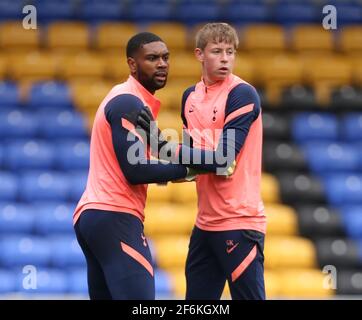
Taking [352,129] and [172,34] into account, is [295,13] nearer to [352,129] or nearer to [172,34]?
[172,34]

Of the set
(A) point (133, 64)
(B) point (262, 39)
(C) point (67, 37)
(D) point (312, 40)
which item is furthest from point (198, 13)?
(A) point (133, 64)

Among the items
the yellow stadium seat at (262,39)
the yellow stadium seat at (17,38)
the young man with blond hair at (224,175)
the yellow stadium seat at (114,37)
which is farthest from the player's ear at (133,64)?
the yellow stadium seat at (262,39)

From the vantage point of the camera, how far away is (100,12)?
33.1ft

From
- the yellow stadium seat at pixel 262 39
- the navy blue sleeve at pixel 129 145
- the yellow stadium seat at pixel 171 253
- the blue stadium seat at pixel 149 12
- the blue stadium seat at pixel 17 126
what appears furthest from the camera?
the blue stadium seat at pixel 149 12

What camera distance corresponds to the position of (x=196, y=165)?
16.4 feet

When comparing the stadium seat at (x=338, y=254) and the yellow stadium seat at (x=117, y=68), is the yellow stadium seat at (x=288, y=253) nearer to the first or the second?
the stadium seat at (x=338, y=254)

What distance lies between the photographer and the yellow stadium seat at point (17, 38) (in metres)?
9.70

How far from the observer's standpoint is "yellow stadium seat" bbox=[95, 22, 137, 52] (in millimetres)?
9773

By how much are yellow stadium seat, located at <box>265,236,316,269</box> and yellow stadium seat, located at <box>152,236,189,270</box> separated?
59 cm

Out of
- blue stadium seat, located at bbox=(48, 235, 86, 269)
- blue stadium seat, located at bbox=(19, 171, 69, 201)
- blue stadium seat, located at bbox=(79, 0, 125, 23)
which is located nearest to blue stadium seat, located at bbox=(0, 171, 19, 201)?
blue stadium seat, located at bbox=(19, 171, 69, 201)

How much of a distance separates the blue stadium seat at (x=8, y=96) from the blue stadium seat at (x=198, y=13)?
1.73 m

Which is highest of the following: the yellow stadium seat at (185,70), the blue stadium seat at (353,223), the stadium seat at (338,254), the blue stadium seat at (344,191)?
the yellow stadium seat at (185,70)

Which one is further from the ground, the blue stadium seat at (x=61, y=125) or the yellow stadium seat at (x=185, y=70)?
the yellow stadium seat at (x=185, y=70)

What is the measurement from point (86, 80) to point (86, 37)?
1.93 feet
